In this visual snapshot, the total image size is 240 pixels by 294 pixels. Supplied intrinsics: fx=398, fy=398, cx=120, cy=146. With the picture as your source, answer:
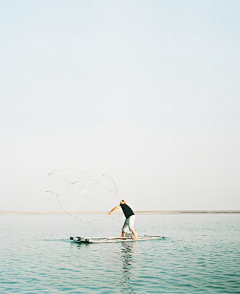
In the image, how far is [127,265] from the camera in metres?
20.5

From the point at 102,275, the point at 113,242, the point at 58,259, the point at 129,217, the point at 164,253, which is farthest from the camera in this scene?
the point at 113,242

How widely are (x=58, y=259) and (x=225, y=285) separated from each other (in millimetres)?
10665

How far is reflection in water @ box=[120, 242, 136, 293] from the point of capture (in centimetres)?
1513

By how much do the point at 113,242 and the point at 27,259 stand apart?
33.0 feet

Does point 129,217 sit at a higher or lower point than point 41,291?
higher

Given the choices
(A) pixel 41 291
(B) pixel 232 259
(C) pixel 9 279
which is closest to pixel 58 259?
(C) pixel 9 279

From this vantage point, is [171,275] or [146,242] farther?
[146,242]

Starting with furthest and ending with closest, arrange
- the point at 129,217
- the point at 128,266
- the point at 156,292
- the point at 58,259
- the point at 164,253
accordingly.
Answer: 1. the point at 129,217
2. the point at 164,253
3. the point at 58,259
4. the point at 128,266
5. the point at 156,292

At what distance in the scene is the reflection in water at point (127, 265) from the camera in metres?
15.1

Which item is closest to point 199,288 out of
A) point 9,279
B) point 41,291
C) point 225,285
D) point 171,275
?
point 225,285

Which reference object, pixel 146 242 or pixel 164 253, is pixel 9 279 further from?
pixel 146 242

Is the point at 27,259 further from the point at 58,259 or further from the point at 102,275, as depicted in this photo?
the point at 102,275

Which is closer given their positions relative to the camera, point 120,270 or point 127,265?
point 120,270

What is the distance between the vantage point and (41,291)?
567 inches
